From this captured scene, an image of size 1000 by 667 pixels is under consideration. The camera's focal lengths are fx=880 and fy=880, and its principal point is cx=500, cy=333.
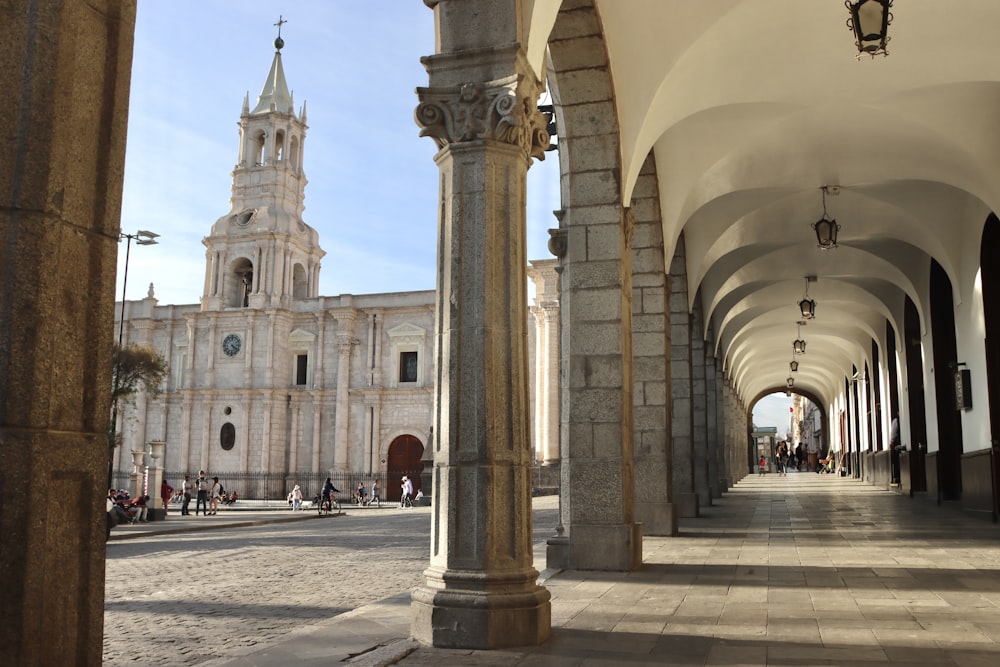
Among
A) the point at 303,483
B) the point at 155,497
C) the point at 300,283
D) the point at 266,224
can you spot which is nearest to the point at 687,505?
the point at 155,497

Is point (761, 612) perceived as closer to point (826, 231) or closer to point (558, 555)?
point (558, 555)

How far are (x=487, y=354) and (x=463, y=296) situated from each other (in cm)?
36

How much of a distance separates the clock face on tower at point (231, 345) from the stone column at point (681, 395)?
107ft

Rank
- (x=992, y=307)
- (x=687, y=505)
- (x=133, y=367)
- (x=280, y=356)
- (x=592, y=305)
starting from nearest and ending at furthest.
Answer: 1. (x=592, y=305)
2. (x=992, y=307)
3. (x=687, y=505)
4. (x=133, y=367)
5. (x=280, y=356)

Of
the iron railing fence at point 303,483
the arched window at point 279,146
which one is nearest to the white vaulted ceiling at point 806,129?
the iron railing fence at point 303,483

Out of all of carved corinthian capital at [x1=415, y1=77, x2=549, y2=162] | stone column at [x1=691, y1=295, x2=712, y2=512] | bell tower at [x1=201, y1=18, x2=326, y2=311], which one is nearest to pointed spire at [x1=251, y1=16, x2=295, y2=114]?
bell tower at [x1=201, y1=18, x2=326, y2=311]

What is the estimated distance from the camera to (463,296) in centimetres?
491

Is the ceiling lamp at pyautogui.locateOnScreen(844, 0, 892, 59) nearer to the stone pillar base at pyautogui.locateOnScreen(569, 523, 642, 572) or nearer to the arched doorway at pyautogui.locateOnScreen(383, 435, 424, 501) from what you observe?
the stone pillar base at pyautogui.locateOnScreen(569, 523, 642, 572)

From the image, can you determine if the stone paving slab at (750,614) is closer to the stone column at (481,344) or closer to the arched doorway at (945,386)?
the stone column at (481,344)

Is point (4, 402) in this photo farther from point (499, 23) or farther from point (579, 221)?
point (579, 221)

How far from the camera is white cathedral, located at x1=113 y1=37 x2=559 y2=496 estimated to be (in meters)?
42.2

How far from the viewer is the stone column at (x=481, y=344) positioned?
467 centimetres

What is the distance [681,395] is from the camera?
597 inches

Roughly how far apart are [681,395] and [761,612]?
962 centimetres
